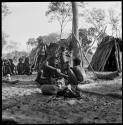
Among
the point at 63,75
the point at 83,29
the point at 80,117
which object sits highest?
the point at 83,29

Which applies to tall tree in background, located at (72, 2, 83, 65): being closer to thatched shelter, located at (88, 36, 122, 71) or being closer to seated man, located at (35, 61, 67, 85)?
thatched shelter, located at (88, 36, 122, 71)

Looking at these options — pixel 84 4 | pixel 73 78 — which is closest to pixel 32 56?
pixel 84 4

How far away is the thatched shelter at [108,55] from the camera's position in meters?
12.5

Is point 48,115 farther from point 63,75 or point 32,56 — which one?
point 32,56

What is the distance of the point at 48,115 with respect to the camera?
Result: 16.9 ft

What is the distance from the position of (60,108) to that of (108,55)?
24.4 feet

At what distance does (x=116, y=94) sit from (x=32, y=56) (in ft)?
34.3

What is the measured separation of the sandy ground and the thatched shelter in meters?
4.92

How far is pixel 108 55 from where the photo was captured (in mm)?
12664

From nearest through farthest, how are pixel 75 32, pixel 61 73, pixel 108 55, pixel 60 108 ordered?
1. pixel 60 108
2. pixel 61 73
3. pixel 75 32
4. pixel 108 55

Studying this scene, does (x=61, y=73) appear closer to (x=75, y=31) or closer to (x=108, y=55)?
(x=75, y=31)

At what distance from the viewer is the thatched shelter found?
1252cm

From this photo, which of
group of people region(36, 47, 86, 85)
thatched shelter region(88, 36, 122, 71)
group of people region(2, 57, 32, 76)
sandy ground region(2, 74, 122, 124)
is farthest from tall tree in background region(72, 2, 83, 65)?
sandy ground region(2, 74, 122, 124)

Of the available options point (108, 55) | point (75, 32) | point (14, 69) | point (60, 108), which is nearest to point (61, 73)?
point (60, 108)
